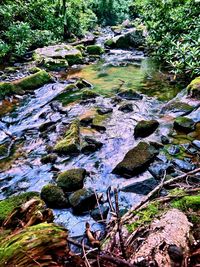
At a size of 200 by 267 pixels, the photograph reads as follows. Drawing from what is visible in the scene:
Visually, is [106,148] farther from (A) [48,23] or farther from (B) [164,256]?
(A) [48,23]

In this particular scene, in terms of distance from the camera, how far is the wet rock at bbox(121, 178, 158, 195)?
4.50 metres

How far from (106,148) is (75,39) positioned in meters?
14.5

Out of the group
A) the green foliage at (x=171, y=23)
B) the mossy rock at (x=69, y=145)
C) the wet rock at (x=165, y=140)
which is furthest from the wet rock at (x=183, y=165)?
the green foliage at (x=171, y=23)

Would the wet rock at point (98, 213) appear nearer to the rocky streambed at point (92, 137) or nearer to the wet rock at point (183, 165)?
the rocky streambed at point (92, 137)

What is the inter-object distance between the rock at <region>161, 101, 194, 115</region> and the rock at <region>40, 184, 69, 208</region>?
3.95 meters

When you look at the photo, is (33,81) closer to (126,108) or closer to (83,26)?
(126,108)

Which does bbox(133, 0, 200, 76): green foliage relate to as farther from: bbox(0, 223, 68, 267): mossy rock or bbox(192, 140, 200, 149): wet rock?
→ bbox(0, 223, 68, 267): mossy rock

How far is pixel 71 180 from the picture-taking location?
4.71 m

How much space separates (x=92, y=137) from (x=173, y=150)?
5.82 ft

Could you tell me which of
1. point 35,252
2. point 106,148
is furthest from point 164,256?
point 106,148

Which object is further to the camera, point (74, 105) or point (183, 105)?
point (74, 105)

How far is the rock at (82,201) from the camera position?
13.8 ft

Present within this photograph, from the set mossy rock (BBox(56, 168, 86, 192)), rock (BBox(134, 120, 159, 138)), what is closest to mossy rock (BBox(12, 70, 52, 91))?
rock (BBox(134, 120, 159, 138))

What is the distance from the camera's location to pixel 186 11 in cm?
905
